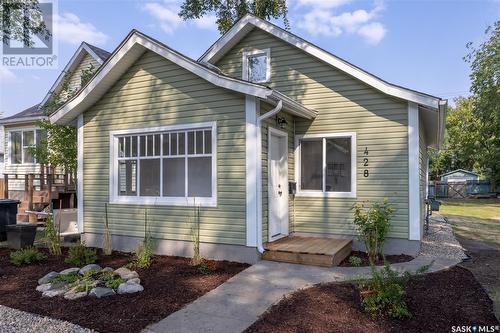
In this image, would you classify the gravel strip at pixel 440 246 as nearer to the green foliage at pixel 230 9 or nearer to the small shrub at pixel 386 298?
the small shrub at pixel 386 298

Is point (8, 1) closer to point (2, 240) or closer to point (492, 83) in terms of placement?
point (2, 240)

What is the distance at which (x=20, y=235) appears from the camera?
820 centimetres

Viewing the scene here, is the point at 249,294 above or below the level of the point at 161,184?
below

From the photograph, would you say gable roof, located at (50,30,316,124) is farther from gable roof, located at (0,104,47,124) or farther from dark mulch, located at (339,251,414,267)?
gable roof, located at (0,104,47,124)

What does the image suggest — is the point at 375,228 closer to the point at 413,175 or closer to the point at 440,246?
the point at 413,175

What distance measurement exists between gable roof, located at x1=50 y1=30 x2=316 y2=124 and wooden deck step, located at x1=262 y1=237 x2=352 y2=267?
2.69 meters

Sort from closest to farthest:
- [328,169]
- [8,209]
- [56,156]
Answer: [328,169] → [8,209] → [56,156]

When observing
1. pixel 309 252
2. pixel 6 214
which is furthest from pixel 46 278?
pixel 6 214

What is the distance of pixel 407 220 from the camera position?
24.1 ft

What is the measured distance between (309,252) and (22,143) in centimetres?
1543

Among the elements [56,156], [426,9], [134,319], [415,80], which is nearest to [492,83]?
[415,80]

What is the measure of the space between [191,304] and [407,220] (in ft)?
15.7

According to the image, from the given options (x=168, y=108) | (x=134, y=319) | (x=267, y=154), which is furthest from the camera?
(x=168, y=108)

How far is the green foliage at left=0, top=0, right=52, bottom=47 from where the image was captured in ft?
38.5
